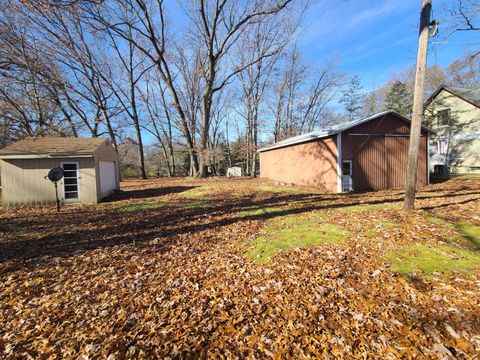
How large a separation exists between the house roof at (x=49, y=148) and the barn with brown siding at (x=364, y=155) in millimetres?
12278

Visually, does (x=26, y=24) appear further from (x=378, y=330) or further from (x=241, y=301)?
(x=378, y=330)

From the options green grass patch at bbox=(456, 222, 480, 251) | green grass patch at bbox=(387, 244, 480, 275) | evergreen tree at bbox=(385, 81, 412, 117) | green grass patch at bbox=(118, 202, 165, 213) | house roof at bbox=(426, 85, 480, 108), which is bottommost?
green grass patch at bbox=(387, 244, 480, 275)

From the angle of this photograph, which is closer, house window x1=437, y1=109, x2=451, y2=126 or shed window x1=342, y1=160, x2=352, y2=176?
shed window x1=342, y1=160, x2=352, y2=176

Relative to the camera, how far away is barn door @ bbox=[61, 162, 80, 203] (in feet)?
39.2

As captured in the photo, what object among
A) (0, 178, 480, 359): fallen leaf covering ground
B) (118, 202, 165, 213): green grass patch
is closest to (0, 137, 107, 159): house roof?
(118, 202, 165, 213): green grass patch

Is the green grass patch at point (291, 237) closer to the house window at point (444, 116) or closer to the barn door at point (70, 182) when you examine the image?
the barn door at point (70, 182)

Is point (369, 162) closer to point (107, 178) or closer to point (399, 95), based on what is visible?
point (107, 178)

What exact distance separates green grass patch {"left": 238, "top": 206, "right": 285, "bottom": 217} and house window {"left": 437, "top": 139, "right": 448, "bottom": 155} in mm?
19563

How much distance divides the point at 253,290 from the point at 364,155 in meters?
12.0

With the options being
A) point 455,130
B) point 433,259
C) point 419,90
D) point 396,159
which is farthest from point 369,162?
point 455,130

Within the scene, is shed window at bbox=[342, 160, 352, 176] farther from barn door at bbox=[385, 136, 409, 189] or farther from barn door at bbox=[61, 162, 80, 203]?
barn door at bbox=[61, 162, 80, 203]

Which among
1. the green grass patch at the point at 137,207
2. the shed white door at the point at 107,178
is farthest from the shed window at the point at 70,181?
the green grass patch at the point at 137,207

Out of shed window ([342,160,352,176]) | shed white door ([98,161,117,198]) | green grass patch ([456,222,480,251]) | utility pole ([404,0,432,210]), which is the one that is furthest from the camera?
shed white door ([98,161,117,198])

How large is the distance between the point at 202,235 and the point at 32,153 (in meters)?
10.3
